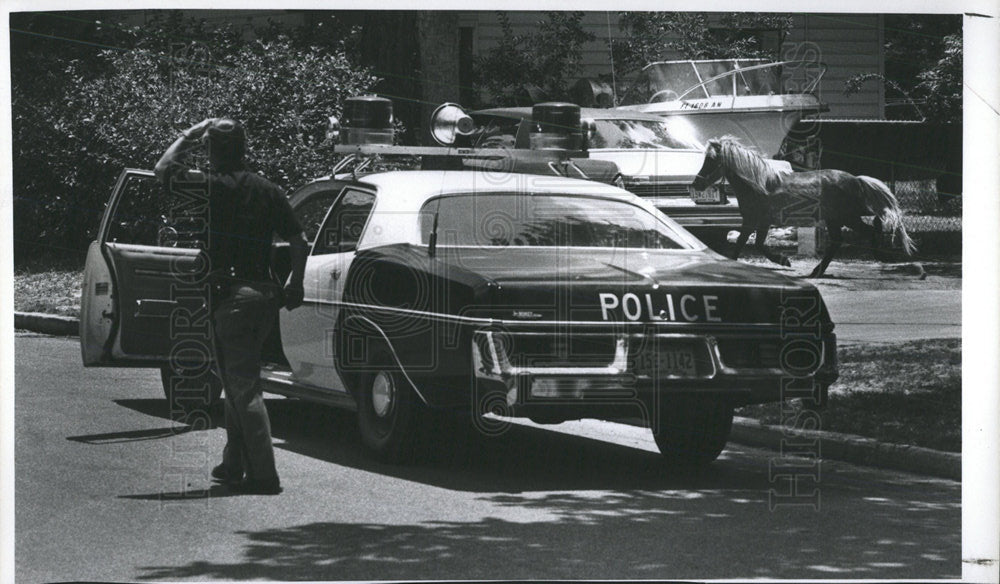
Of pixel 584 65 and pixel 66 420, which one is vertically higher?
pixel 584 65

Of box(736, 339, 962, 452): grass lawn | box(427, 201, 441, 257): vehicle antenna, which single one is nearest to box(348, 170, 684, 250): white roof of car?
box(427, 201, 441, 257): vehicle antenna

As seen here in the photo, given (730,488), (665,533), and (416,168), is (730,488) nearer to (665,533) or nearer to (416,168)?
(665,533)

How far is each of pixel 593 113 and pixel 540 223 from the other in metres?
1.74

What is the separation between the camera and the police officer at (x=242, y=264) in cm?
763

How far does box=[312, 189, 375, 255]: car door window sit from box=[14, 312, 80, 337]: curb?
252 inches

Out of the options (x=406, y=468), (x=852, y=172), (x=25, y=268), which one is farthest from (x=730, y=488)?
(x=25, y=268)

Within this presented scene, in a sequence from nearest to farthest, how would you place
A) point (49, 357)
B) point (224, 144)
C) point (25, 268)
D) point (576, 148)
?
point (224, 144) < point (576, 148) < point (25, 268) < point (49, 357)

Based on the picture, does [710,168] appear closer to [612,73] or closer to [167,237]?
[612,73]

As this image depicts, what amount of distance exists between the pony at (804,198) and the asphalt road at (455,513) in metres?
1.65

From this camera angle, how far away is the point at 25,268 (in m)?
11.7

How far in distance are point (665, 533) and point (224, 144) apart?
9.52 ft

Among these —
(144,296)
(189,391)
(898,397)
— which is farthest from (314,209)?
(898,397)

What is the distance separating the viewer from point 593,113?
9.96 metres

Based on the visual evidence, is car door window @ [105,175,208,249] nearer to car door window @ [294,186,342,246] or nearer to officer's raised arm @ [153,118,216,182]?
officer's raised arm @ [153,118,216,182]
